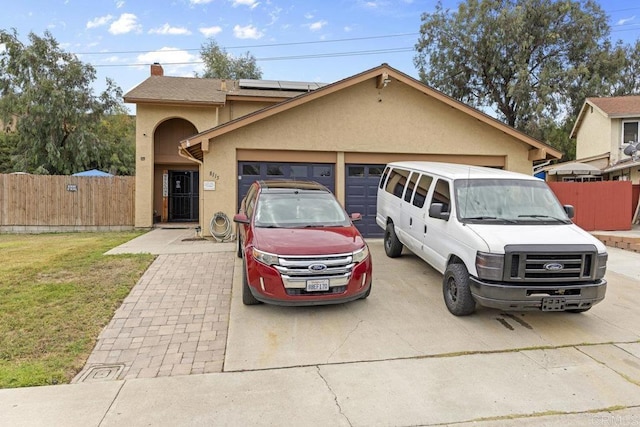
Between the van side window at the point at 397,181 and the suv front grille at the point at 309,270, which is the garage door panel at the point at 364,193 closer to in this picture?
the van side window at the point at 397,181

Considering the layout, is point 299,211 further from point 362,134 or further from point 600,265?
point 362,134

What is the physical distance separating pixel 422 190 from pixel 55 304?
20.3ft

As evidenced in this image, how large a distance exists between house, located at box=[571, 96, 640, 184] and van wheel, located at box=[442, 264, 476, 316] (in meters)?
19.3

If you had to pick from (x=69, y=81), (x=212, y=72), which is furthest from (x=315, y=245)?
(x=212, y=72)

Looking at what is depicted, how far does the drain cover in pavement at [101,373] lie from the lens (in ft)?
12.8

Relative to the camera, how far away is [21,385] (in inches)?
145

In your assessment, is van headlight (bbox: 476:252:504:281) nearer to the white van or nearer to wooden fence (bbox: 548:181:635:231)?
the white van

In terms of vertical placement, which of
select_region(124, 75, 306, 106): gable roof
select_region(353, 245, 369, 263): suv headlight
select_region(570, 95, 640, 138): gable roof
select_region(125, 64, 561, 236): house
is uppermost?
select_region(570, 95, 640, 138): gable roof

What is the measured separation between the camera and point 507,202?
5.95 meters

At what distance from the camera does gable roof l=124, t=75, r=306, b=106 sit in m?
14.3

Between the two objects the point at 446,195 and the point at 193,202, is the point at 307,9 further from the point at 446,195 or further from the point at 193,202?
the point at 446,195

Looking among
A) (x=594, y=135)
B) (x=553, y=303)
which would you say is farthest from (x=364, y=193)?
(x=594, y=135)

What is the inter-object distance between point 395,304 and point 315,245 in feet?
5.67

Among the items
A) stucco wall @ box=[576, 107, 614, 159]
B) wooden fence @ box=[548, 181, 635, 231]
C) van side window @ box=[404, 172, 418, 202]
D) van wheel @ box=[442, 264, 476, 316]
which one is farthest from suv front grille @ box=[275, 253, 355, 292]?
stucco wall @ box=[576, 107, 614, 159]
